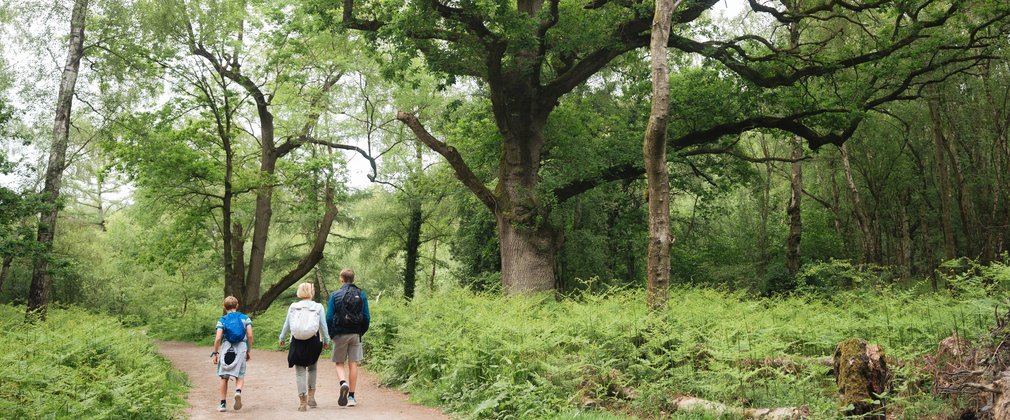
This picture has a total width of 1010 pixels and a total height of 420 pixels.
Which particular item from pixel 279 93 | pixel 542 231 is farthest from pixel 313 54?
pixel 542 231

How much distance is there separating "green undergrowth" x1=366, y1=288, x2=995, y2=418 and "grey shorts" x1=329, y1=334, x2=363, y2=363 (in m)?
1.18

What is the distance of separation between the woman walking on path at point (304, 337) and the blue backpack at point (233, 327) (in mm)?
644

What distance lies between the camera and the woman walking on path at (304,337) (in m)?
9.29

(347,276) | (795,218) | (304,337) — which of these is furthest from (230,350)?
(795,218)

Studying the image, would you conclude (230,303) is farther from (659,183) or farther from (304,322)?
(659,183)

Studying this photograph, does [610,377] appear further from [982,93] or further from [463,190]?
[982,93]

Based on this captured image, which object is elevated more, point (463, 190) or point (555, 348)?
point (463, 190)

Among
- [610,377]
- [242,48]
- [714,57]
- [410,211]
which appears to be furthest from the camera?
[410,211]

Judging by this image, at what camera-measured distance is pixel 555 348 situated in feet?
30.8

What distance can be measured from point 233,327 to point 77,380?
2.00 metres

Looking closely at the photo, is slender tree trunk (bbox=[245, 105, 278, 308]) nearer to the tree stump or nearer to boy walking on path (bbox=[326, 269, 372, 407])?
boy walking on path (bbox=[326, 269, 372, 407])

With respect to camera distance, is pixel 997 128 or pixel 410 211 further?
pixel 410 211

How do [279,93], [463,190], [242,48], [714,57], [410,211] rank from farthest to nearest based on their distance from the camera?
1. [410,211]
2. [463,190]
3. [279,93]
4. [242,48]
5. [714,57]

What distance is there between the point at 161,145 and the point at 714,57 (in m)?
17.1
